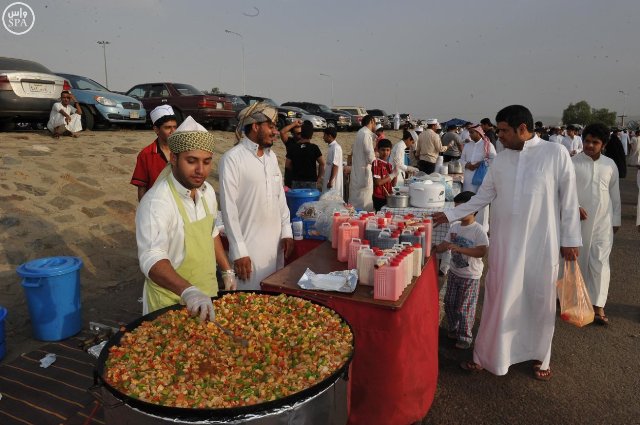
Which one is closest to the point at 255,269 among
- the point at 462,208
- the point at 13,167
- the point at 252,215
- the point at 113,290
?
the point at 252,215

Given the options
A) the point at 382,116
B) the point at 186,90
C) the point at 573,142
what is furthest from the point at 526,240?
the point at 382,116

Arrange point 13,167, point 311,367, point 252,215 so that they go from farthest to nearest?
point 13,167 → point 252,215 → point 311,367

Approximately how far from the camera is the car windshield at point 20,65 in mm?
9989

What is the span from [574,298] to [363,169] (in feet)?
16.2

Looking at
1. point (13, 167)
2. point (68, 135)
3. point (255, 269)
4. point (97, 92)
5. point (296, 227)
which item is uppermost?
point (97, 92)

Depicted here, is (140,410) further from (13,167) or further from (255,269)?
(13,167)

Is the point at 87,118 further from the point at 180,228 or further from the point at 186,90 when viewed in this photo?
the point at 180,228

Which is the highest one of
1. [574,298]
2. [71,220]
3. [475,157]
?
[475,157]

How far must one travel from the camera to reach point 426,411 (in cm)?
315

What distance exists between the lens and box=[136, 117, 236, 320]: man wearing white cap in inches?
89.2

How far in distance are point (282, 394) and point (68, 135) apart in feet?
38.8

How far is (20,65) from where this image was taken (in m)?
10.3

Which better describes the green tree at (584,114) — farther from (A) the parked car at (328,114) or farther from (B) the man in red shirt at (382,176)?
(B) the man in red shirt at (382,176)

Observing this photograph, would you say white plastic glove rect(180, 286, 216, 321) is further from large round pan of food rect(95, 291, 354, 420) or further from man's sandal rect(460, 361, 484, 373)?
man's sandal rect(460, 361, 484, 373)
